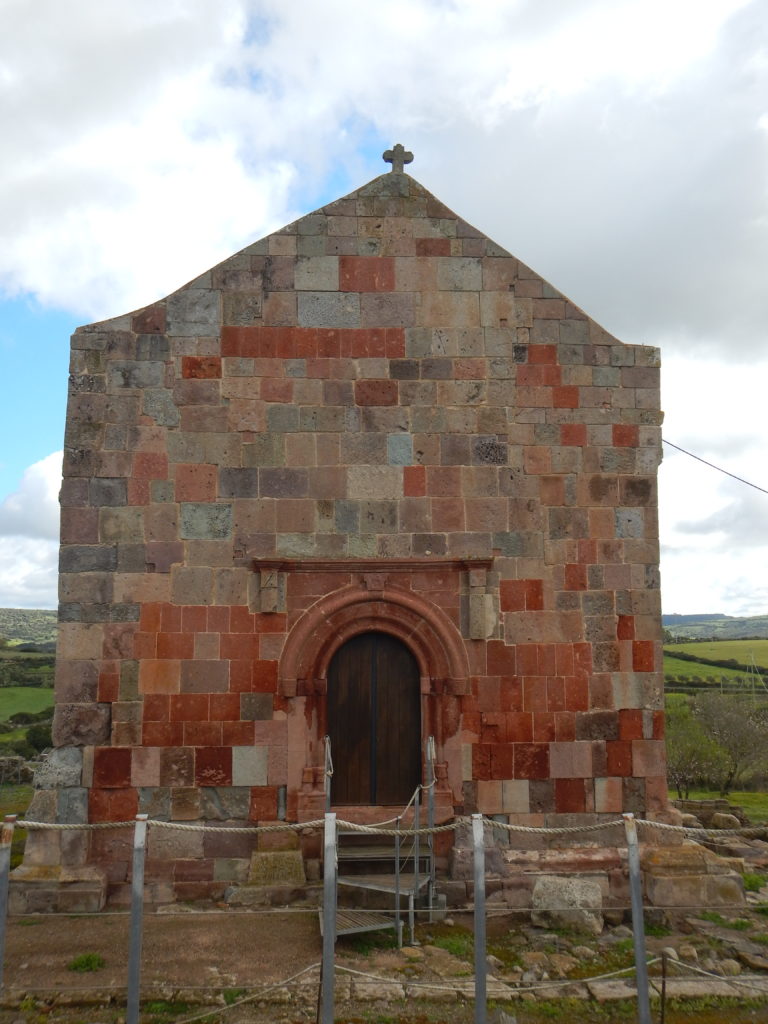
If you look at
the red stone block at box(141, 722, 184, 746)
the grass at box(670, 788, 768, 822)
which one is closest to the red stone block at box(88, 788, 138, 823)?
the red stone block at box(141, 722, 184, 746)

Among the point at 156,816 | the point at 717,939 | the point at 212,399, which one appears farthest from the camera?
the point at 212,399

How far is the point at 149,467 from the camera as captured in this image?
382 inches

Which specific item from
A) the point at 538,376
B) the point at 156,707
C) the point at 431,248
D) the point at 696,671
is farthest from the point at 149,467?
the point at 696,671

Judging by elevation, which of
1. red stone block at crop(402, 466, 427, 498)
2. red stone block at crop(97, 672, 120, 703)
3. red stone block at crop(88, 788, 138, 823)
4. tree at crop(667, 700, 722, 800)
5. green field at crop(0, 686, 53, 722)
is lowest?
tree at crop(667, 700, 722, 800)

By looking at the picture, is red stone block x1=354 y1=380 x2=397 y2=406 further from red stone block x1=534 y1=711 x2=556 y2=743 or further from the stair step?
the stair step

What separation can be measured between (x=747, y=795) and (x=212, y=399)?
Answer: 56.7 feet

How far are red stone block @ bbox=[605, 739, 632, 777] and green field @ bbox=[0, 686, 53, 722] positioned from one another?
89.4 feet

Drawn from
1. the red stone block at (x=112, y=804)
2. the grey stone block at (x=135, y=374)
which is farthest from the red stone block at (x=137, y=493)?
the red stone block at (x=112, y=804)

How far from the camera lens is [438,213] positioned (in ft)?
34.1

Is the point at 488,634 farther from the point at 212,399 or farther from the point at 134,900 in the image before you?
the point at 134,900

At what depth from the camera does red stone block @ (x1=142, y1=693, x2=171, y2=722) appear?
938cm

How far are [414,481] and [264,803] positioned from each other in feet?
12.9

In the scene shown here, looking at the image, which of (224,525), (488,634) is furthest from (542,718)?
(224,525)

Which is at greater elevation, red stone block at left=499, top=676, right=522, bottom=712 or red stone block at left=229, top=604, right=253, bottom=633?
red stone block at left=229, top=604, right=253, bottom=633
